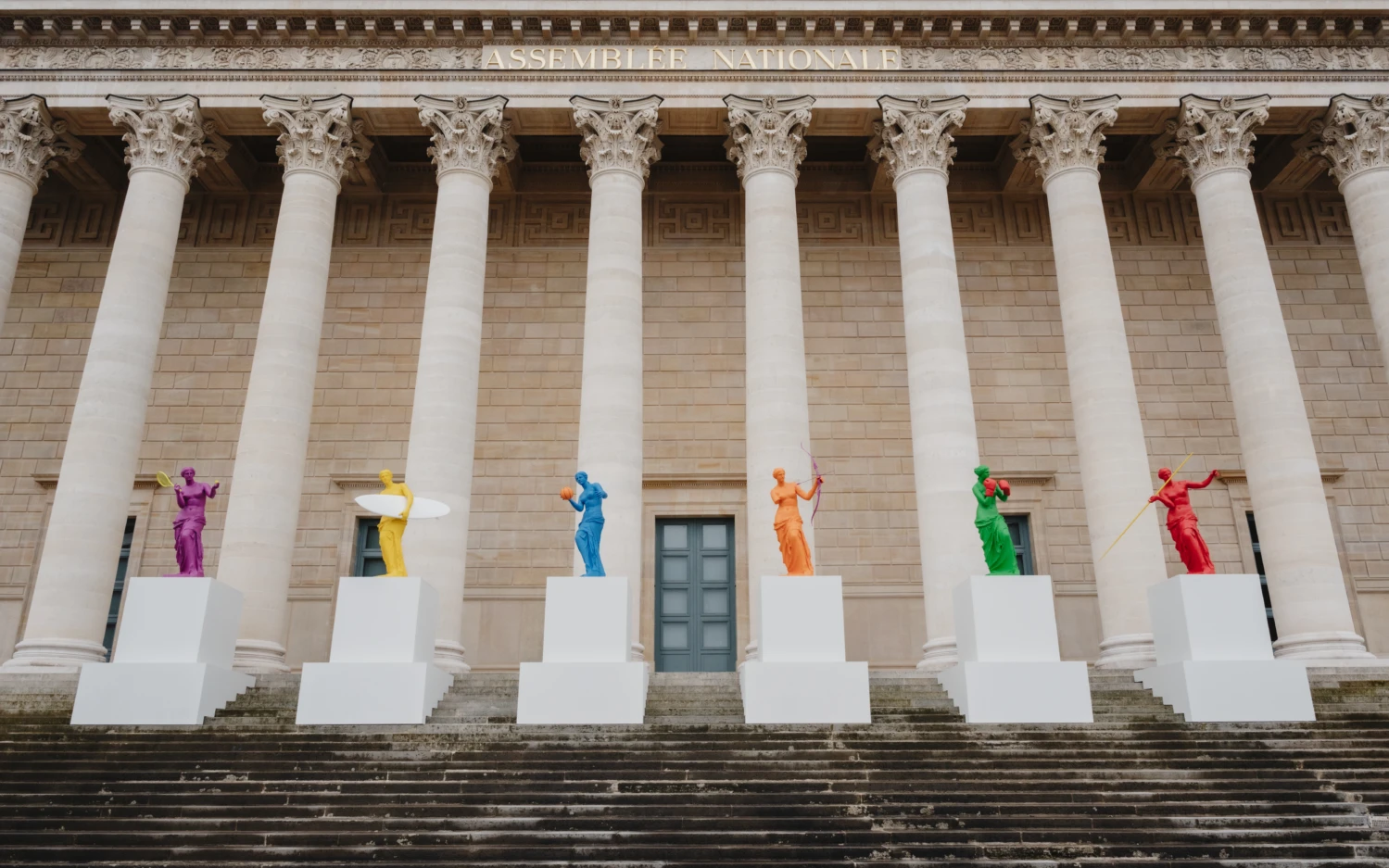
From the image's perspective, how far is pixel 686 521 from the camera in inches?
845

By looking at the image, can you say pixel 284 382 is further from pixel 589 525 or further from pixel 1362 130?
pixel 1362 130

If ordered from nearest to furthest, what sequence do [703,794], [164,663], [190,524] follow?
[703,794]
[164,663]
[190,524]

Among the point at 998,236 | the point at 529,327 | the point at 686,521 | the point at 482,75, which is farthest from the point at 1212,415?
the point at 482,75

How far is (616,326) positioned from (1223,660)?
34.0ft

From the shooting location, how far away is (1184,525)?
14289mm

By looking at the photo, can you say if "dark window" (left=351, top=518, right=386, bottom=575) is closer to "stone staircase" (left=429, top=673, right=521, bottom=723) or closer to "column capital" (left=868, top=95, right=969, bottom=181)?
"stone staircase" (left=429, top=673, right=521, bottom=723)

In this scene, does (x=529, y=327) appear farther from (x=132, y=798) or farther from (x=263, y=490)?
(x=132, y=798)

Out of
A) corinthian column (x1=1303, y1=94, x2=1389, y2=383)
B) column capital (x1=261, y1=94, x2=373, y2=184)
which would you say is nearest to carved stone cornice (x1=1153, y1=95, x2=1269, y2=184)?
corinthian column (x1=1303, y1=94, x2=1389, y2=383)

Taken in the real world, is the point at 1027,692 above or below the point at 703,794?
above

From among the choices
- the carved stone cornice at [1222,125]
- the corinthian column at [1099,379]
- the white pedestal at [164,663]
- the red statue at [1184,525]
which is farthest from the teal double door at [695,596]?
the carved stone cornice at [1222,125]

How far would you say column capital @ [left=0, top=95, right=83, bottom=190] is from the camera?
60.8 feet

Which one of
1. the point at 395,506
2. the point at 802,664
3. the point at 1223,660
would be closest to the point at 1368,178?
the point at 1223,660

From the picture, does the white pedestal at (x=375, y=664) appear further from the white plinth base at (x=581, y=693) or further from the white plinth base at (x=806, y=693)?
the white plinth base at (x=806, y=693)

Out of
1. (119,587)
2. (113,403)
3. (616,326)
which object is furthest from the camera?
(119,587)
